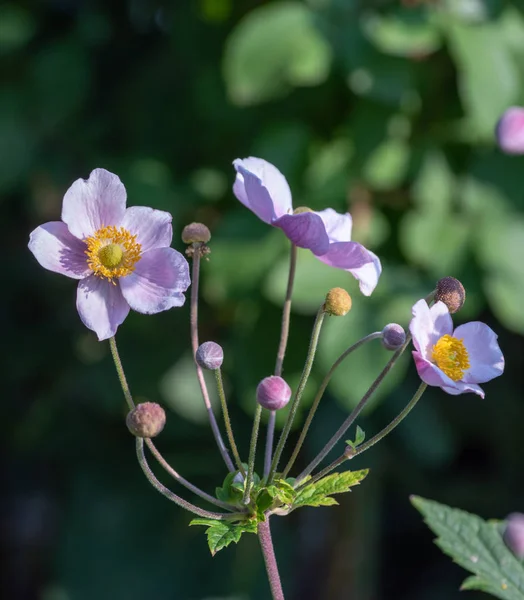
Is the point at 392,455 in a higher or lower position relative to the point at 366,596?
higher

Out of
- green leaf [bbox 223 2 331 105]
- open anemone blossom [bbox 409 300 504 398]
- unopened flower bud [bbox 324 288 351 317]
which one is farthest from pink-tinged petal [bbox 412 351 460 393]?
green leaf [bbox 223 2 331 105]

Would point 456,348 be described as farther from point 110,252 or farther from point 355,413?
point 110,252

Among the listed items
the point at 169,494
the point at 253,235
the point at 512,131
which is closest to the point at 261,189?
the point at 169,494

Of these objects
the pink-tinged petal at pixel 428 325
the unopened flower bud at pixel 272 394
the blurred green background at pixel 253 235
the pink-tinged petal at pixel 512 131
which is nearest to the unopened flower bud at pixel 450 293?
the pink-tinged petal at pixel 428 325

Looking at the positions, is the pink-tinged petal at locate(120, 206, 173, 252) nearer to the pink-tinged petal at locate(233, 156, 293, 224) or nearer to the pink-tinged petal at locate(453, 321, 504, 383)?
the pink-tinged petal at locate(233, 156, 293, 224)

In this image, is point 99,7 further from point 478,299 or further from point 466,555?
point 466,555

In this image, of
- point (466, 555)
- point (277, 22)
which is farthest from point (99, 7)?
point (466, 555)
